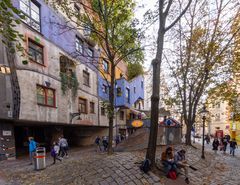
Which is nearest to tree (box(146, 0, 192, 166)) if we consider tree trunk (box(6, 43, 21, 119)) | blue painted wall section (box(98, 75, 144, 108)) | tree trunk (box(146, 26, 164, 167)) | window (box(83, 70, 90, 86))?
tree trunk (box(146, 26, 164, 167))

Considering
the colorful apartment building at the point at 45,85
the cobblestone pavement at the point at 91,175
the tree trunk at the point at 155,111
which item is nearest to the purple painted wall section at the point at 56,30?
the colorful apartment building at the point at 45,85

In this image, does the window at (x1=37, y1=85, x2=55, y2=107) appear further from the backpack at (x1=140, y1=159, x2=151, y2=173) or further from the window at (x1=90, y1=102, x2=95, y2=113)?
the backpack at (x1=140, y1=159, x2=151, y2=173)

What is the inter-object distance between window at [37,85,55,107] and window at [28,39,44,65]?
74.9 inches

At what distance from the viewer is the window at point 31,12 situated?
13.3 metres

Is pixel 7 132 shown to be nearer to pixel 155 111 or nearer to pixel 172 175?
pixel 155 111

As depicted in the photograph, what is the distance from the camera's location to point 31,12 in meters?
13.9

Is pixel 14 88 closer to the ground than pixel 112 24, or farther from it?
closer to the ground

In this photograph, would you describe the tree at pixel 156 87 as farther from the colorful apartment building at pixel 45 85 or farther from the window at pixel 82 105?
the window at pixel 82 105

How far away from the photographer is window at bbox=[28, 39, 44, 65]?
13.7 m

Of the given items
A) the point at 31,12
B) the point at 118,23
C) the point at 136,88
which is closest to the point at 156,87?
the point at 118,23

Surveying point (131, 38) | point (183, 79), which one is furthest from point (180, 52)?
point (131, 38)

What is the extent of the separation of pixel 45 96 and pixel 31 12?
19.0 ft

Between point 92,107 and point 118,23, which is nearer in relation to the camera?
point 118,23

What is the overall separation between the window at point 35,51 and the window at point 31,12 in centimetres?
118
